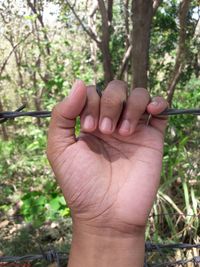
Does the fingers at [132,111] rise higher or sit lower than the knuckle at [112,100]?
lower

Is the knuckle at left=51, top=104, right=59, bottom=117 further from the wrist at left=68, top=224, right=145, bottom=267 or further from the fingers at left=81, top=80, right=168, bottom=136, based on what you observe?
the wrist at left=68, top=224, right=145, bottom=267

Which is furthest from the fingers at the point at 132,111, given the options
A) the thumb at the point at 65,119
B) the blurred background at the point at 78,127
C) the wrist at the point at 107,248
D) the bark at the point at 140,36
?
the bark at the point at 140,36

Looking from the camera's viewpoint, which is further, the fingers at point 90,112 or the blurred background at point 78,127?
the blurred background at point 78,127

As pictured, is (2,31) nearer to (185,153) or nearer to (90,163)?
(185,153)

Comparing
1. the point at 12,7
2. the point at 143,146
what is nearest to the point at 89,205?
the point at 143,146

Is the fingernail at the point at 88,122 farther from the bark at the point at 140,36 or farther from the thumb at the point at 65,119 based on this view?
the bark at the point at 140,36

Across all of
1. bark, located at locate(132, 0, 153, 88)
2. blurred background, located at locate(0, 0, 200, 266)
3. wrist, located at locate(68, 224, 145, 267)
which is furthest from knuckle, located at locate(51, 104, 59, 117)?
bark, located at locate(132, 0, 153, 88)
